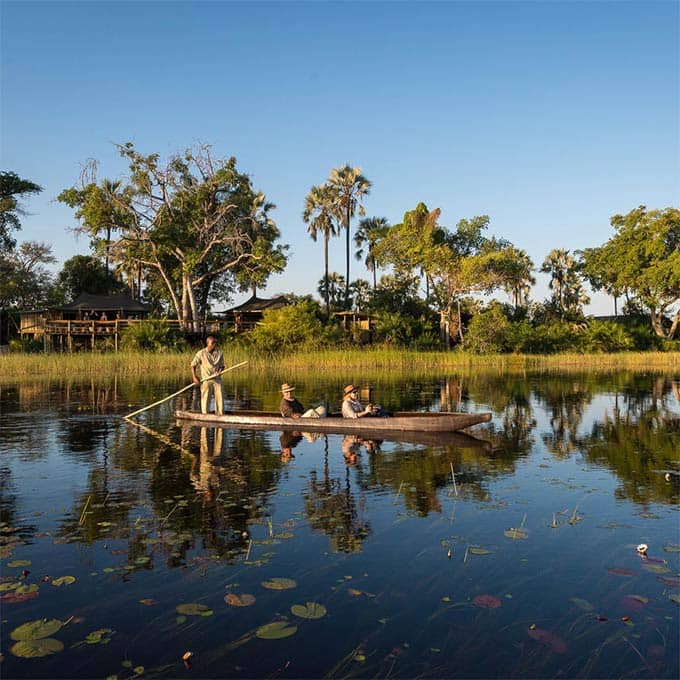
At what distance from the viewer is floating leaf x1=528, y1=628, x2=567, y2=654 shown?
432cm

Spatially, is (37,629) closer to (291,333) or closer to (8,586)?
(8,586)

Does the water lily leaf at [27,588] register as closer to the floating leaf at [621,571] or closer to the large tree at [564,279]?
the floating leaf at [621,571]

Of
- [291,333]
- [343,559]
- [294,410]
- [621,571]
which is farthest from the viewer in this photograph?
[291,333]

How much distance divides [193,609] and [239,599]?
373mm

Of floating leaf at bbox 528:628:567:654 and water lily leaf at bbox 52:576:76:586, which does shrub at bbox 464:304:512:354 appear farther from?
water lily leaf at bbox 52:576:76:586

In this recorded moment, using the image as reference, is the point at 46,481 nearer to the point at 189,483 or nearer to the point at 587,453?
the point at 189,483

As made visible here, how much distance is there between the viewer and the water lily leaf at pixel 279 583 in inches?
207

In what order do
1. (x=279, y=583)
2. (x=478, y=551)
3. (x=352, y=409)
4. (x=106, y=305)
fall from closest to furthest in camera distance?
(x=279, y=583), (x=478, y=551), (x=352, y=409), (x=106, y=305)

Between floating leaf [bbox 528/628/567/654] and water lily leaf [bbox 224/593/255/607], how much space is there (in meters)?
2.13

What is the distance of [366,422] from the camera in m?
12.6

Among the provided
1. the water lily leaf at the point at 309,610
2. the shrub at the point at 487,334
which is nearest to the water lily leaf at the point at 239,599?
the water lily leaf at the point at 309,610

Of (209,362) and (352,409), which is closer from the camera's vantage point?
(352,409)

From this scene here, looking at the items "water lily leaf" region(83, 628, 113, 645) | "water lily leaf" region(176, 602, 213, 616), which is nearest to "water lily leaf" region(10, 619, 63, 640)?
"water lily leaf" region(83, 628, 113, 645)

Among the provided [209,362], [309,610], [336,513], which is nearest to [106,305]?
[209,362]
